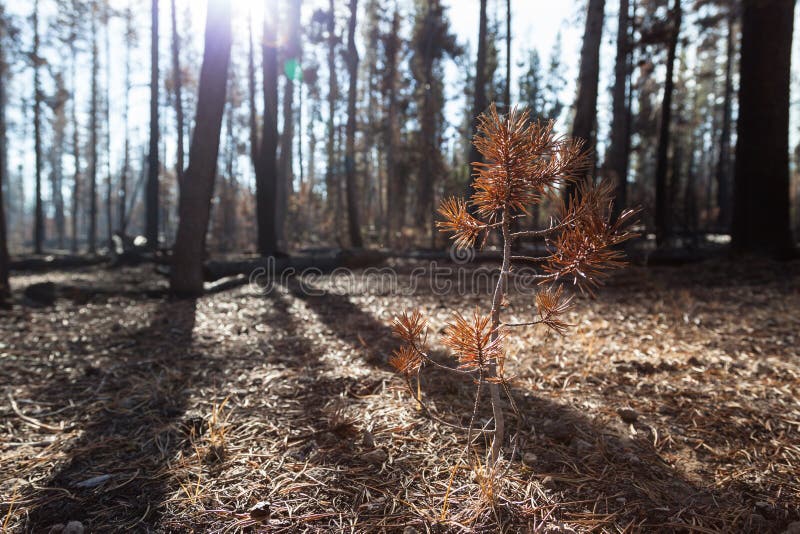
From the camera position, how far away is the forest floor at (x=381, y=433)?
145 centimetres

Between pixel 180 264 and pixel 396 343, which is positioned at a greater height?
pixel 180 264

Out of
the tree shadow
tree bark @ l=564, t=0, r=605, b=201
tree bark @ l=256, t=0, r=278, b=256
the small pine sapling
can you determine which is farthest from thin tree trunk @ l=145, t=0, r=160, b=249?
the small pine sapling

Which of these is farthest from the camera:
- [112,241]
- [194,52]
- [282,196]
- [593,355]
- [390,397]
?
[194,52]

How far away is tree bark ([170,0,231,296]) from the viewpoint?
18.0 ft

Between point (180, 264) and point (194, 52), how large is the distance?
63.8ft

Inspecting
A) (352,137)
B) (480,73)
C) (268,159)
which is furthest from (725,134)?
(268,159)

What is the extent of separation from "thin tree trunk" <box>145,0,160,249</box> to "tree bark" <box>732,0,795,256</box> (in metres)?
13.8

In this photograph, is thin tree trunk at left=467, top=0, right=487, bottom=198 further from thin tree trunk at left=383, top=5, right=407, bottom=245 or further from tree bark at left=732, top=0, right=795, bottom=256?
thin tree trunk at left=383, top=5, right=407, bottom=245

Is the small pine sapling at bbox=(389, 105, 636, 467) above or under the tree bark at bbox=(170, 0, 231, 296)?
under

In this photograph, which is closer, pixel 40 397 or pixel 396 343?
pixel 40 397

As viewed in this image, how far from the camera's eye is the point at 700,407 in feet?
7.01

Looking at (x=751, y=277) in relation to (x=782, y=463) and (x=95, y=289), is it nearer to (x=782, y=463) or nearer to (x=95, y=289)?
(x=782, y=463)

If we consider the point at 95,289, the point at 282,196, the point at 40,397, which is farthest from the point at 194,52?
the point at 40,397

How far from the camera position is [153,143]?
12.7 m
